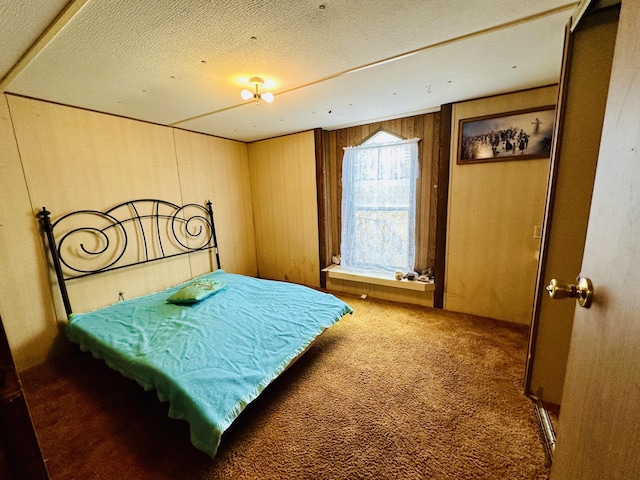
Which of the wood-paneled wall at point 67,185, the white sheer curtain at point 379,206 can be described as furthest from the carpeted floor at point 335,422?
the white sheer curtain at point 379,206

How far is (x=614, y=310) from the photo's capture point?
1.78 feet

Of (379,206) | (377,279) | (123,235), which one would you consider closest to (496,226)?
(379,206)

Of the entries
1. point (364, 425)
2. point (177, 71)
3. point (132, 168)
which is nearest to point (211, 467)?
point (364, 425)

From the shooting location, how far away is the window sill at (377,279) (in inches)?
119

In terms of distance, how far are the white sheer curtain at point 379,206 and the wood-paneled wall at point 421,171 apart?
0.12m

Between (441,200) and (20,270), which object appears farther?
(441,200)

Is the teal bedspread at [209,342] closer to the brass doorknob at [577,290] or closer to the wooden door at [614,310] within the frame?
the wooden door at [614,310]

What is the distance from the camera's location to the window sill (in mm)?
3033

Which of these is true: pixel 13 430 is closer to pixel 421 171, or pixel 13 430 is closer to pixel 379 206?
pixel 379 206

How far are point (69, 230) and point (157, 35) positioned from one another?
201 cm

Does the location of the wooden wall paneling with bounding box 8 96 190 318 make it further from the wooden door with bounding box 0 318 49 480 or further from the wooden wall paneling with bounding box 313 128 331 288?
the wooden door with bounding box 0 318 49 480

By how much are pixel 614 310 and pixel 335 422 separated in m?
1.54

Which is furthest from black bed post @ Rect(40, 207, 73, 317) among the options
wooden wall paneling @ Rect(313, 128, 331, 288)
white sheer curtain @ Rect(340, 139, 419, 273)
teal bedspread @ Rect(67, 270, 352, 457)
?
white sheer curtain @ Rect(340, 139, 419, 273)

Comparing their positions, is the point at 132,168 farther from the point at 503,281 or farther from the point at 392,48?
the point at 503,281
